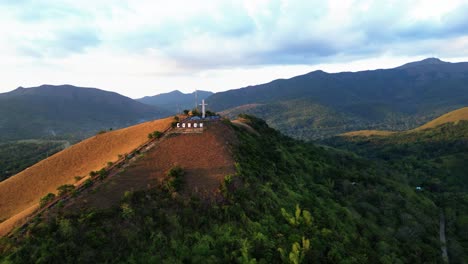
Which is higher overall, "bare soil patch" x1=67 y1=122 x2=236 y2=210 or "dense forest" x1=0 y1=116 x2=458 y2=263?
"bare soil patch" x1=67 y1=122 x2=236 y2=210

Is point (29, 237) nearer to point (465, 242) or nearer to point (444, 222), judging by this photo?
point (465, 242)

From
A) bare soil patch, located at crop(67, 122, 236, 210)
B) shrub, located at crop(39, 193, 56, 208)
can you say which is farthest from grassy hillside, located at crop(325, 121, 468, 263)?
shrub, located at crop(39, 193, 56, 208)

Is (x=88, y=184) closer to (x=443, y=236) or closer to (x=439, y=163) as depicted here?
(x=443, y=236)

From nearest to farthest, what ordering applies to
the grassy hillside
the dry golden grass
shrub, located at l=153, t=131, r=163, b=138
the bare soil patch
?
the bare soil patch → the dry golden grass → shrub, located at l=153, t=131, r=163, b=138 → the grassy hillside

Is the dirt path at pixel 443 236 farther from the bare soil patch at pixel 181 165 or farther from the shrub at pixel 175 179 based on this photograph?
the shrub at pixel 175 179

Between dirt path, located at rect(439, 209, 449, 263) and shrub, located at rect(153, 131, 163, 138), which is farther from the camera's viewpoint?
dirt path, located at rect(439, 209, 449, 263)

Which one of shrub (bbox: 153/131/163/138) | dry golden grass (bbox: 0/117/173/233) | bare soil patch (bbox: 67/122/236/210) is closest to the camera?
bare soil patch (bbox: 67/122/236/210)

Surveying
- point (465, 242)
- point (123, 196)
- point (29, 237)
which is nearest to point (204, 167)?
point (123, 196)

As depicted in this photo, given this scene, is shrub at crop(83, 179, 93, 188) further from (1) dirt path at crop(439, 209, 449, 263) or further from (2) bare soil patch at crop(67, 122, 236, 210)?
(1) dirt path at crop(439, 209, 449, 263)
